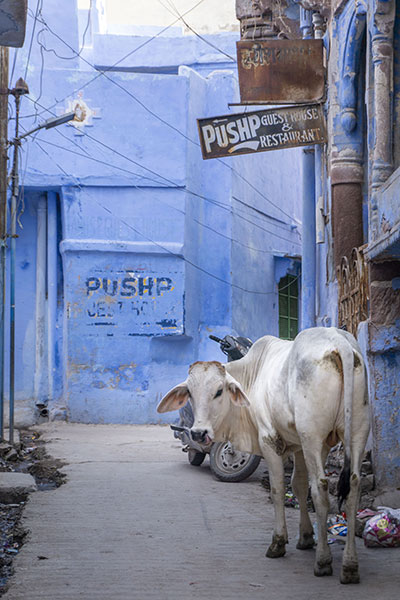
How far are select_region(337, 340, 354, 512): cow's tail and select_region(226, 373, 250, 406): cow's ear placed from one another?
38.5 inches

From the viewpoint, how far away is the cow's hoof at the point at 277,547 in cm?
552

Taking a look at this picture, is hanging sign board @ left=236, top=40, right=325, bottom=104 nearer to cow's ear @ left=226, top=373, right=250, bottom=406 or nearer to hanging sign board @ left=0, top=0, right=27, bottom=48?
hanging sign board @ left=0, top=0, right=27, bottom=48

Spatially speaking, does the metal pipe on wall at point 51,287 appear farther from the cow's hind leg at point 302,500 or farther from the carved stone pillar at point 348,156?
the cow's hind leg at point 302,500

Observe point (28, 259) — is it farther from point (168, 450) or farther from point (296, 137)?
point (296, 137)

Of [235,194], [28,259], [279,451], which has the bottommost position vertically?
Answer: [279,451]

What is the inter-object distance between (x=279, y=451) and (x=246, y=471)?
3.48 metres

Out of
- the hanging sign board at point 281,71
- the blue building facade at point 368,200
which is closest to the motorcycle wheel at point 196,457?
the blue building facade at point 368,200

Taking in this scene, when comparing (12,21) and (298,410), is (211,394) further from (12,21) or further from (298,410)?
(12,21)

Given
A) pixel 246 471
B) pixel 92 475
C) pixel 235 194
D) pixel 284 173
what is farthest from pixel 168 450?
pixel 284 173

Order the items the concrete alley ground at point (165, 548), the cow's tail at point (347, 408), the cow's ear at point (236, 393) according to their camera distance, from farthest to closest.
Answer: the cow's ear at point (236, 393) < the cow's tail at point (347, 408) < the concrete alley ground at point (165, 548)

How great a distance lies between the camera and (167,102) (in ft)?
62.1

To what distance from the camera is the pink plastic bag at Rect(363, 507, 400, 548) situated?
19.0 ft

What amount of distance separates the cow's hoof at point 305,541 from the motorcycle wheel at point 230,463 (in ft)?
10.5

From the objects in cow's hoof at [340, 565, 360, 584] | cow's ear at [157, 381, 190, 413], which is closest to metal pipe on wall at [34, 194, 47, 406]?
cow's ear at [157, 381, 190, 413]
